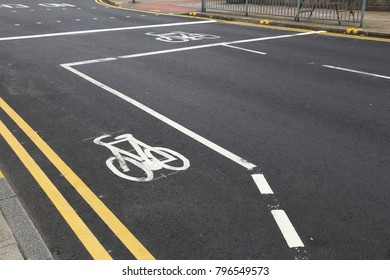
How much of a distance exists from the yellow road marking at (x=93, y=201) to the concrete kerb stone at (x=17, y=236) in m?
0.66

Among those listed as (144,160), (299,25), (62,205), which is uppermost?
(299,25)

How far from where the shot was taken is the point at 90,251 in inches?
155

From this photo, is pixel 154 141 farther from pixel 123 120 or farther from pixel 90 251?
pixel 90 251

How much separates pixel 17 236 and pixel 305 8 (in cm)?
1621

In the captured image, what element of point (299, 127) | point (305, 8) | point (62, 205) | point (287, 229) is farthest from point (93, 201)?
point (305, 8)

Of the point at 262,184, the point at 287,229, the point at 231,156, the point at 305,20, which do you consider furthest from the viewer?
the point at 305,20

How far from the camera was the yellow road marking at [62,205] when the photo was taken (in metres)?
3.97

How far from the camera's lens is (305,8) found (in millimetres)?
17703

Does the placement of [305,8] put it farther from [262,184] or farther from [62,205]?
[62,205]

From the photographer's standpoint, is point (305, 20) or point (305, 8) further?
point (305, 8)

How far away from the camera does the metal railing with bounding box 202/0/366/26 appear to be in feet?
52.9

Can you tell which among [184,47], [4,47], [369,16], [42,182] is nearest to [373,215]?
[42,182]

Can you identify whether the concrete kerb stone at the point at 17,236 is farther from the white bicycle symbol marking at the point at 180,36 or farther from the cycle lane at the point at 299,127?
the white bicycle symbol marking at the point at 180,36
